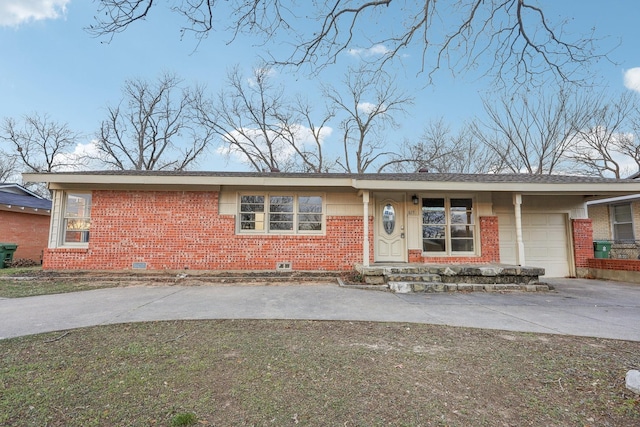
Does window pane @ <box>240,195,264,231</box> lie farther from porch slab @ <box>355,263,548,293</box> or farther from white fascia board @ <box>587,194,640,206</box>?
white fascia board @ <box>587,194,640,206</box>

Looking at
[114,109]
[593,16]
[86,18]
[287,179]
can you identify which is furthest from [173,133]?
[593,16]

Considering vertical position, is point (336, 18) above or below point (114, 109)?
below

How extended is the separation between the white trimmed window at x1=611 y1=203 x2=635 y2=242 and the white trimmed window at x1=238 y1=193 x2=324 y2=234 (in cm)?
1265

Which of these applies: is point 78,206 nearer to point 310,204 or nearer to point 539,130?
point 310,204

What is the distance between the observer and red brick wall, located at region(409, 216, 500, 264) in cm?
907

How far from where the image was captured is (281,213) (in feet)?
30.0

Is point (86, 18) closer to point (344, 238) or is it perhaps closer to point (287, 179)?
point (287, 179)

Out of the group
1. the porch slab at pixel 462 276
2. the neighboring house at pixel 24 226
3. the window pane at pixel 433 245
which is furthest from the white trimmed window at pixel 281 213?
the neighboring house at pixel 24 226

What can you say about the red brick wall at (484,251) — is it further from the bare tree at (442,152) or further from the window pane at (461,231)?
the bare tree at (442,152)

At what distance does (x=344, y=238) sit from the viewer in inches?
356

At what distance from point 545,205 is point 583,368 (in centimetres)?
851

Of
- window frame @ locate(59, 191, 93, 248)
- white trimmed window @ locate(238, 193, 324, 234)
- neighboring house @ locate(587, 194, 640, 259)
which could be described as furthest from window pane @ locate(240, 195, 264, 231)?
neighboring house @ locate(587, 194, 640, 259)

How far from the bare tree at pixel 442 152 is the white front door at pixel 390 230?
14671 mm

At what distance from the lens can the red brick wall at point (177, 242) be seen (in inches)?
344
